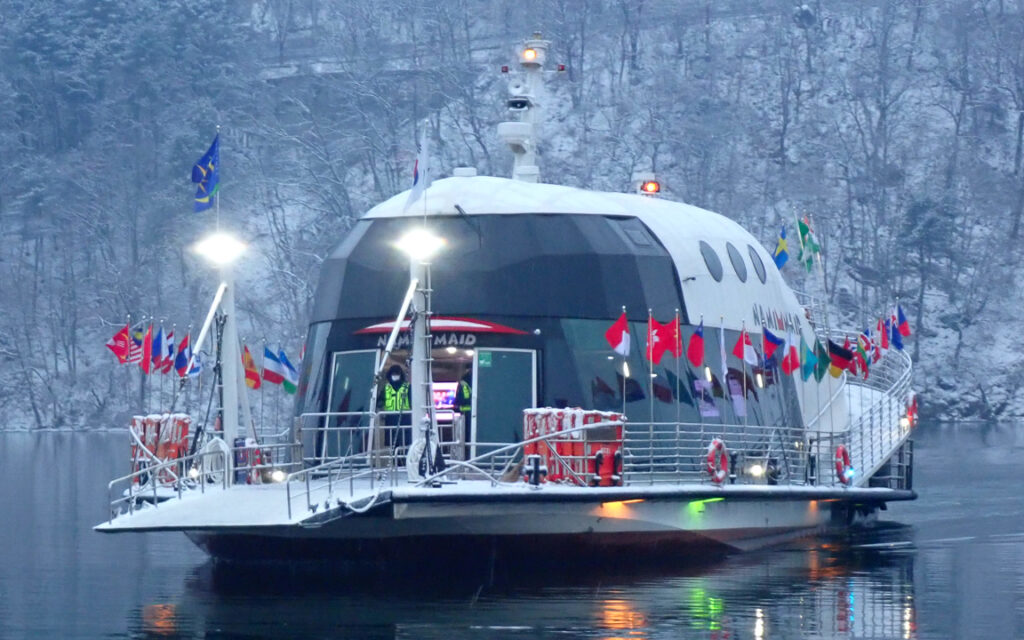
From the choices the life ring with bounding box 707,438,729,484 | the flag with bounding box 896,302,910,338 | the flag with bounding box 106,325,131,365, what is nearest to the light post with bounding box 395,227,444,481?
the life ring with bounding box 707,438,729,484

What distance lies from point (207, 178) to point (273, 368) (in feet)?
14.5

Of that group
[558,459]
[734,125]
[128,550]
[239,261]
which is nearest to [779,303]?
[558,459]

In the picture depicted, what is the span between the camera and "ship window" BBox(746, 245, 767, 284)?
28.9m

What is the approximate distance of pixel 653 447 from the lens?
23875mm

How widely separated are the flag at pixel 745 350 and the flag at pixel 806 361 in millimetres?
2246

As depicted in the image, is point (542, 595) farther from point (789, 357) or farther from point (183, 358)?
point (183, 358)

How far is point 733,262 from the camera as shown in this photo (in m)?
27.8

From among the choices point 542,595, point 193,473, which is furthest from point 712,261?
point 193,473

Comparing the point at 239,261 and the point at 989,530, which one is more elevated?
the point at 239,261

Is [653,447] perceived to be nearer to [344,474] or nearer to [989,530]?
[344,474]

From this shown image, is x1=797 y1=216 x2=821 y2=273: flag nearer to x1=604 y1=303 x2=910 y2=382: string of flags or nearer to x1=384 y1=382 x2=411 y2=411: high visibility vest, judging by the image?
x1=604 y1=303 x2=910 y2=382: string of flags

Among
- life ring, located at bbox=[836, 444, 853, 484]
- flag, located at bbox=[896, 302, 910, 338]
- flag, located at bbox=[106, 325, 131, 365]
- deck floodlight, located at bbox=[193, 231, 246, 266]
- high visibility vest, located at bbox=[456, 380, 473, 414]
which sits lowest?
life ring, located at bbox=[836, 444, 853, 484]

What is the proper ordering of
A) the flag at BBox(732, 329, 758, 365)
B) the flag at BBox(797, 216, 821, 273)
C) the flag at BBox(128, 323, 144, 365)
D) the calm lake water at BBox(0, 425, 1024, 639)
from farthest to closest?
the flag at BBox(797, 216, 821, 273) < the flag at BBox(128, 323, 144, 365) < the flag at BBox(732, 329, 758, 365) < the calm lake water at BBox(0, 425, 1024, 639)

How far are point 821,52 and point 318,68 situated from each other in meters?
28.4
